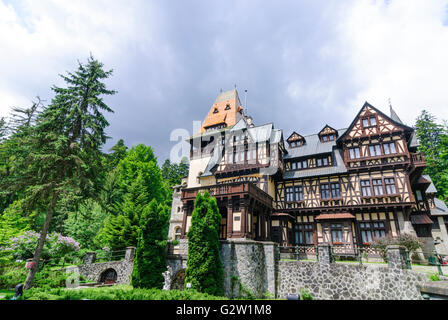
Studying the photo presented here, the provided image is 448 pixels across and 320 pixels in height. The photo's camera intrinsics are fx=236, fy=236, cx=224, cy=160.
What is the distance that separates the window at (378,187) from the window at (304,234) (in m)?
6.56

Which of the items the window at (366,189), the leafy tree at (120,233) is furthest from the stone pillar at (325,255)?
the leafy tree at (120,233)

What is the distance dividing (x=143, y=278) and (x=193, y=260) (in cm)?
356

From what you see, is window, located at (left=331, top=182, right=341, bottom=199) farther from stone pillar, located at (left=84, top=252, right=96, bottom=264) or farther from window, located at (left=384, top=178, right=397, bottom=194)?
stone pillar, located at (left=84, top=252, right=96, bottom=264)

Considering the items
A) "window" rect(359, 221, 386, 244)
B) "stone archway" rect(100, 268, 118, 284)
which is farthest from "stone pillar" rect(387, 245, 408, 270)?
"stone archway" rect(100, 268, 118, 284)

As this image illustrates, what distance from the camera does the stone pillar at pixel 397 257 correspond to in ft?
42.1

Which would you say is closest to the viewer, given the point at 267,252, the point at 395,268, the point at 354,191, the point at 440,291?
the point at 440,291

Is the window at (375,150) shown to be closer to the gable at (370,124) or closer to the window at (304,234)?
the gable at (370,124)

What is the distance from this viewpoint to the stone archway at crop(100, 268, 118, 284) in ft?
60.7

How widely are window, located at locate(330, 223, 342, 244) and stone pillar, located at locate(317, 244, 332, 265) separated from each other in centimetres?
693

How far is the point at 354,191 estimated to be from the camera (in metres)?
22.1

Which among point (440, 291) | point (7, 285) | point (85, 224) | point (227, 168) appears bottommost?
point (7, 285)

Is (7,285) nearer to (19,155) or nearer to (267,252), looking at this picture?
(19,155)

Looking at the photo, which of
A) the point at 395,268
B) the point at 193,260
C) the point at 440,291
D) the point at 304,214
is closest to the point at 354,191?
the point at 304,214

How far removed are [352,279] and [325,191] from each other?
1031cm
